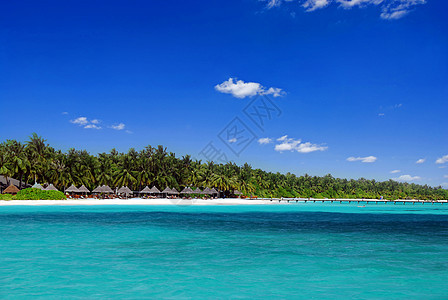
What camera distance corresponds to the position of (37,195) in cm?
5769

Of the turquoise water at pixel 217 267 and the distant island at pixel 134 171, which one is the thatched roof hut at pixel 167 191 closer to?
the distant island at pixel 134 171

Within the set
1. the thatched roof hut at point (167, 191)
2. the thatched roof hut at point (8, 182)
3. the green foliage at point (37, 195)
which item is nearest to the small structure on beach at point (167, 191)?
the thatched roof hut at point (167, 191)

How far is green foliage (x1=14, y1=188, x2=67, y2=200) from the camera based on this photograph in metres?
56.3

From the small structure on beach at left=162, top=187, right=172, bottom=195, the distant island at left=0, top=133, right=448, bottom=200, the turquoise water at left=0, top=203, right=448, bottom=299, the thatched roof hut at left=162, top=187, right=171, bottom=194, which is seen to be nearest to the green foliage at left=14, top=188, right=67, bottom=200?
the distant island at left=0, top=133, right=448, bottom=200

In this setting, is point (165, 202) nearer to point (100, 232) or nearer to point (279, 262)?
point (100, 232)

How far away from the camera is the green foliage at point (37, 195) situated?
185 feet

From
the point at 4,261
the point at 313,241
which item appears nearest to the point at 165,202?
the point at 313,241

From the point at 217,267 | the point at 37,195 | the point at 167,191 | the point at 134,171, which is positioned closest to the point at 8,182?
the point at 37,195

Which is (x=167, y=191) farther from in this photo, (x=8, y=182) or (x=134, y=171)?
(x=8, y=182)

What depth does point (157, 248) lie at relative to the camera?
720 inches

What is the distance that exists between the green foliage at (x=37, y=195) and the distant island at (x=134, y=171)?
22.0 ft

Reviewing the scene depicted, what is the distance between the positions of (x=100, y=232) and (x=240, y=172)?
8228 centimetres

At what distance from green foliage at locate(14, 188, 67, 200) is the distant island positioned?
6714 millimetres

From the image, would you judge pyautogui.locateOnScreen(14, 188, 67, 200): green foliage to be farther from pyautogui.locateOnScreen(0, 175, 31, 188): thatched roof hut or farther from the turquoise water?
the turquoise water
